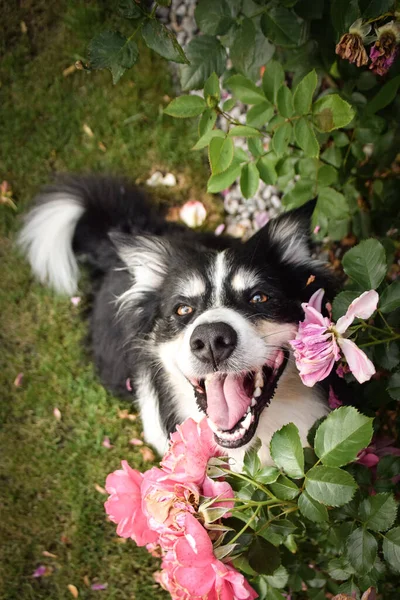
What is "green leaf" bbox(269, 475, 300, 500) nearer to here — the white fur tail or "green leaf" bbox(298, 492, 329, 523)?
"green leaf" bbox(298, 492, 329, 523)

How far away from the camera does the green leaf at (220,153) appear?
4.19 ft

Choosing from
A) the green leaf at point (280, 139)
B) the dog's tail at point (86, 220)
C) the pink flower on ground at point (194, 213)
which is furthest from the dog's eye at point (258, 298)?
the pink flower on ground at point (194, 213)

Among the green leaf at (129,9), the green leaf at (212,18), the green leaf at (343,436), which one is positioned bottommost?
the green leaf at (343,436)

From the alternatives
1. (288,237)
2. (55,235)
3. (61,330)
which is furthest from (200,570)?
(61,330)

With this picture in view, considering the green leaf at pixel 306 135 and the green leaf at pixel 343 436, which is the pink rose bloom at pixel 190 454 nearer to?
the green leaf at pixel 343 436

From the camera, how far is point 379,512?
1050 mm

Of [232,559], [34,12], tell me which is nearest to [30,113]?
[34,12]

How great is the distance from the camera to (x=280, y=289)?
1.64m

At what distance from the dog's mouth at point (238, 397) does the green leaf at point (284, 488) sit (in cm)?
51

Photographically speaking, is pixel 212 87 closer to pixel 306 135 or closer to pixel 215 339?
pixel 306 135

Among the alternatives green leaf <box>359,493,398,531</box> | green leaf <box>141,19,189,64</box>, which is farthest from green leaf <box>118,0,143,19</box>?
green leaf <box>359,493,398,531</box>

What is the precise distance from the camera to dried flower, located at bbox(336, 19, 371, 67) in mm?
1073

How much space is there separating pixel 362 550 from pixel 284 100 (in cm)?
99

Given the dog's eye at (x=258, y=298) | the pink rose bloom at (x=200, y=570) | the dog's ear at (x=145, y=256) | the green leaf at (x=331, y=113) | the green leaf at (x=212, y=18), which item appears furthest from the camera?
the dog's ear at (x=145, y=256)
